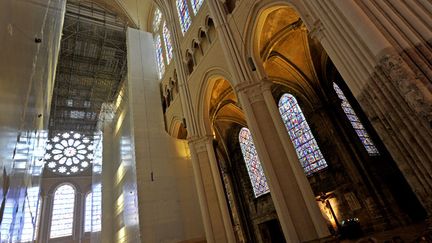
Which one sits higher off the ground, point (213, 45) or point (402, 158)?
point (213, 45)

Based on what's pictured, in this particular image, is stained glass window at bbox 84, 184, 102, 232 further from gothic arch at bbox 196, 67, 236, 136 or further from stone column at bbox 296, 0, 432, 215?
stone column at bbox 296, 0, 432, 215

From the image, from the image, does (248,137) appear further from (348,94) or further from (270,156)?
(270,156)

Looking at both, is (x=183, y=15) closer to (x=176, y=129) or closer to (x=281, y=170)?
(x=176, y=129)

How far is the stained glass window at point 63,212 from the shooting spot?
18.3 m

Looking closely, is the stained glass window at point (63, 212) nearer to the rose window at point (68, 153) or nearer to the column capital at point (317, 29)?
the rose window at point (68, 153)

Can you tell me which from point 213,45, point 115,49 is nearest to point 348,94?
point 213,45

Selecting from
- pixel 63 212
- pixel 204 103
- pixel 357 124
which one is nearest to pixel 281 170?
pixel 204 103

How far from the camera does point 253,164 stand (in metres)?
14.2

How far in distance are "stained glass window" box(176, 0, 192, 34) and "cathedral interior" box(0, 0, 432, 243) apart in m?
0.13

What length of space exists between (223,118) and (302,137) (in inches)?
176

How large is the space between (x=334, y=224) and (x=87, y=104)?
1747 centimetres

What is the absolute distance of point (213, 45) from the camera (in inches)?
296

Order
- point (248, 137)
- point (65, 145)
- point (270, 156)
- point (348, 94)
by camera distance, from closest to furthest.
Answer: point (270, 156)
point (348, 94)
point (248, 137)
point (65, 145)

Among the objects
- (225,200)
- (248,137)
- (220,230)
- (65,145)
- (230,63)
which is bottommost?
(220,230)
